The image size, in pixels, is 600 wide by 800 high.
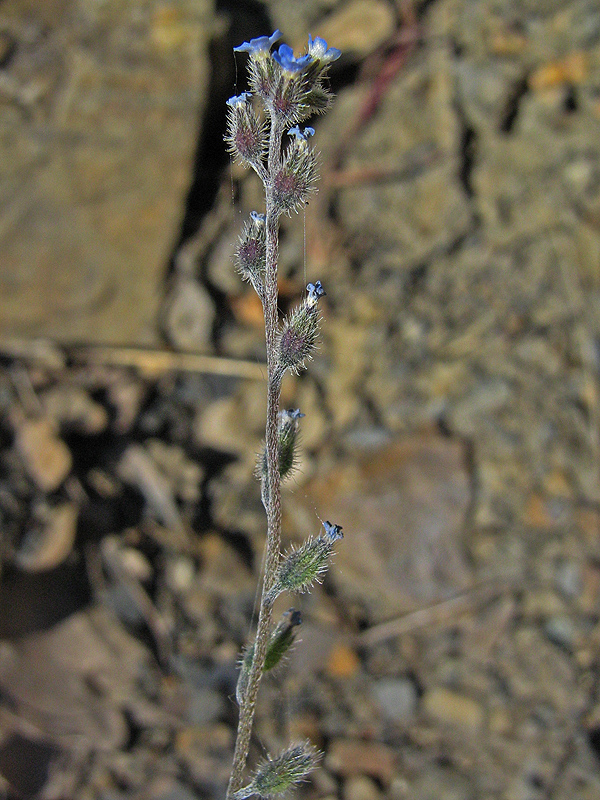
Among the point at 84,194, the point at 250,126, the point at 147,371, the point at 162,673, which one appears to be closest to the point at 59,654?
the point at 162,673

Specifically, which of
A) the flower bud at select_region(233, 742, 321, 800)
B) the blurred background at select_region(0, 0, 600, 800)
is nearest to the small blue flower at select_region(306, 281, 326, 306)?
the flower bud at select_region(233, 742, 321, 800)

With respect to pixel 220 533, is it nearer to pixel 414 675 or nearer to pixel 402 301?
pixel 414 675

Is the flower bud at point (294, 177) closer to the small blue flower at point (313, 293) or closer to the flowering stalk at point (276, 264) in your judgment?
the flowering stalk at point (276, 264)

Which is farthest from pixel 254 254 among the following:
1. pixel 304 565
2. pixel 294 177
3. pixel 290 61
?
pixel 304 565

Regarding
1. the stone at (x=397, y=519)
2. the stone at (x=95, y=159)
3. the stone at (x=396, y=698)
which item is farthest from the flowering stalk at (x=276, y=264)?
the stone at (x=95, y=159)

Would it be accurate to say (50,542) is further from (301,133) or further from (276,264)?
(301,133)

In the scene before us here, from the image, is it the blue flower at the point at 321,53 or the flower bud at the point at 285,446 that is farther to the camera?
the flower bud at the point at 285,446
